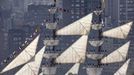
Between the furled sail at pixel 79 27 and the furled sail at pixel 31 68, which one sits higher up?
the furled sail at pixel 79 27

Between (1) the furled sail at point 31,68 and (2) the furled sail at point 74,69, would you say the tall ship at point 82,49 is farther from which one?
(1) the furled sail at point 31,68

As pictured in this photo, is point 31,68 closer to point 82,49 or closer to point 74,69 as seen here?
point 82,49

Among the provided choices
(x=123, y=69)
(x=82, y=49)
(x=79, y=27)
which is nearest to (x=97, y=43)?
(x=82, y=49)

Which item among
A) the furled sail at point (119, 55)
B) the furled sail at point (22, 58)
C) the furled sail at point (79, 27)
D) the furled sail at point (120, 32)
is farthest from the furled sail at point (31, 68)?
the furled sail at point (120, 32)

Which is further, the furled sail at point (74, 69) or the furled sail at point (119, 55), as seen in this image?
the furled sail at point (74, 69)

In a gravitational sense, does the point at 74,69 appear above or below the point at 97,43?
below
